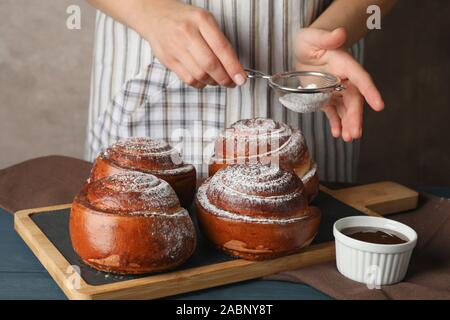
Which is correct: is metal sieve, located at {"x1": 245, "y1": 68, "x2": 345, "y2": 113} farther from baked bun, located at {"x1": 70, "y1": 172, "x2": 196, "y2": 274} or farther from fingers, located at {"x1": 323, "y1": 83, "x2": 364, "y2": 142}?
baked bun, located at {"x1": 70, "y1": 172, "x2": 196, "y2": 274}

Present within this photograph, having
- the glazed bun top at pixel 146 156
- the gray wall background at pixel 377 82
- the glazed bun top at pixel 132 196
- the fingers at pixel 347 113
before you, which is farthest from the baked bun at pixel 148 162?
the gray wall background at pixel 377 82

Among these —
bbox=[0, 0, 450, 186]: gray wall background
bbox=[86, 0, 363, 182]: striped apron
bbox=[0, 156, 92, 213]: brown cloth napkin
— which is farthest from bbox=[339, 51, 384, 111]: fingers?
bbox=[0, 0, 450, 186]: gray wall background

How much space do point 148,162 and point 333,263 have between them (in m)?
0.38

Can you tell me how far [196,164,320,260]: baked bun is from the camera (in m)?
1.25

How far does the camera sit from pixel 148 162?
1394 millimetres

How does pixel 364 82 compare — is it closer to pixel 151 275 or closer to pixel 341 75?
pixel 341 75

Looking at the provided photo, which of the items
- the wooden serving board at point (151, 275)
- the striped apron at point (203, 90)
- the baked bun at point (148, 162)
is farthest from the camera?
the striped apron at point (203, 90)

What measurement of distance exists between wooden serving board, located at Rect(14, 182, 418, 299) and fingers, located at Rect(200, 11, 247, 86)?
1.04 ft

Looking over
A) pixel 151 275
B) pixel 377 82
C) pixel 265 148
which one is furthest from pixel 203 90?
pixel 377 82

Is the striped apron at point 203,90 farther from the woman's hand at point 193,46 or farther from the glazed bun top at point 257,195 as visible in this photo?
the glazed bun top at point 257,195

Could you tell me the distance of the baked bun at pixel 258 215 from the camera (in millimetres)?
1250

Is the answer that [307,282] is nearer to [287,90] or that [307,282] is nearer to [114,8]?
[287,90]

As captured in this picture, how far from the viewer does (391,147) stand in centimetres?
271

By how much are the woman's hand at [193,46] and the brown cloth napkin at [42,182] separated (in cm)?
34
